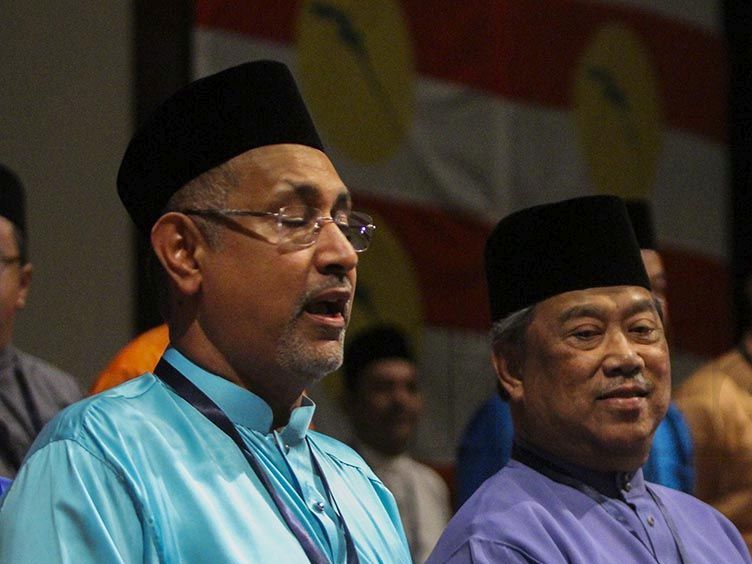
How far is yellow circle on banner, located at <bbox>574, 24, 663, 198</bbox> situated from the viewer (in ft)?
20.7

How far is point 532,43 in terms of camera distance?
600cm

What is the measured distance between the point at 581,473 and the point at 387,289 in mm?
2643

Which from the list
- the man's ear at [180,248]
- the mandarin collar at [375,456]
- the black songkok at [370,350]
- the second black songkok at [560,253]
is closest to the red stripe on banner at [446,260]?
the black songkok at [370,350]

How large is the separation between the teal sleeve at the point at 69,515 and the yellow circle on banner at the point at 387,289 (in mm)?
3341

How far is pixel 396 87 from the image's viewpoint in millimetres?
5406

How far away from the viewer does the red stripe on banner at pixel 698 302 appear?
264 inches

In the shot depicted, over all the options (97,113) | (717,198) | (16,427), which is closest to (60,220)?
(97,113)

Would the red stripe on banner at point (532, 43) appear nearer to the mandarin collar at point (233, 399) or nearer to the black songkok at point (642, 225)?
the black songkok at point (642, 225)

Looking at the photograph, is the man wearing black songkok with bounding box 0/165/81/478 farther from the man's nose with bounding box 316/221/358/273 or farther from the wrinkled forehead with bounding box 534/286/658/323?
the man's nose with bounding box 316/221/358/273

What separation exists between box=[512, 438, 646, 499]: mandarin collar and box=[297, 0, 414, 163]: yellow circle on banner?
2.47m

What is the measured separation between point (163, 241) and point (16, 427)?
1186 millimetres

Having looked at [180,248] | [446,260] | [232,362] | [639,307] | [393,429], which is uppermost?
[180,248]

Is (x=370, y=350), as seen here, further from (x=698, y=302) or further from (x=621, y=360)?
(x=698, y=302)

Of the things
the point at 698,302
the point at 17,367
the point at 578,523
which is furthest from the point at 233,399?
the point at 698,302
